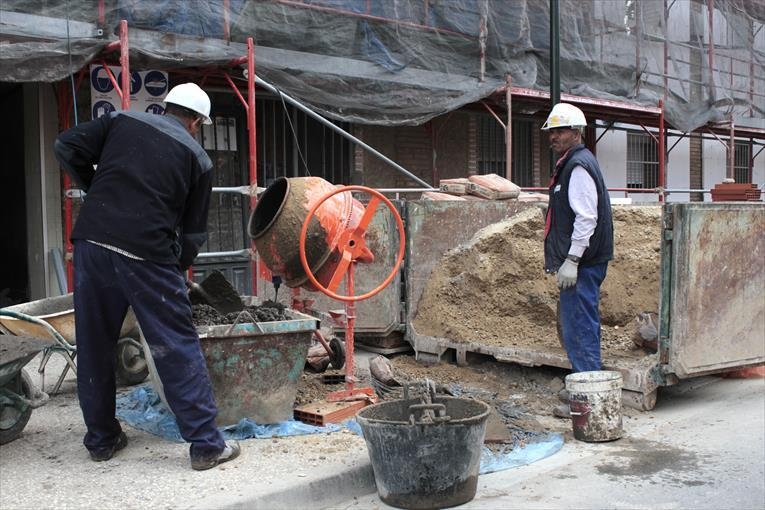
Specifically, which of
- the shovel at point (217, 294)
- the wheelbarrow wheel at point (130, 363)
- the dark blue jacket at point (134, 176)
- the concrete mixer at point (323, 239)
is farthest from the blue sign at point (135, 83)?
the dark blue jacket at point (134, 176)

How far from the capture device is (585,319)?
5.80 meters

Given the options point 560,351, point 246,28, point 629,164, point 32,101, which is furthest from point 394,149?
point 629,164

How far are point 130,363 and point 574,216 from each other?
3502 millimetres

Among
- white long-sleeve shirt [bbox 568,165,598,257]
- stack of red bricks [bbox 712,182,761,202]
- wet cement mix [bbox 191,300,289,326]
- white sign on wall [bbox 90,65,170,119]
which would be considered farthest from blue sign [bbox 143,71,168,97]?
stack of red bricks [bbox 712,182,761,202]

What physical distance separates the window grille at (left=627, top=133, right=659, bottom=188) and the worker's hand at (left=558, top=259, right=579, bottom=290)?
1346 cm

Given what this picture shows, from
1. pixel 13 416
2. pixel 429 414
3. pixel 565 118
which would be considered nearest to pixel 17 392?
pixel 13 416

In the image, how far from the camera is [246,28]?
959 centimetres

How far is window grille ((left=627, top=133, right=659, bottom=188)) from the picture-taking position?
1856 cm

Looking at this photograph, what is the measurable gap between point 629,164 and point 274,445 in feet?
50.4

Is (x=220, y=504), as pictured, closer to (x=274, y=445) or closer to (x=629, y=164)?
(x=274, y=445)

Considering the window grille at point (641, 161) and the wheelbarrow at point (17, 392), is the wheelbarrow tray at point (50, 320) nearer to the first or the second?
the wheelbarrow at point (17, 392)

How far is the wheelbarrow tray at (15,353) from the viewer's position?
4449 millimetres

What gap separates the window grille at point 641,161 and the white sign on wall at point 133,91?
40.1 ft

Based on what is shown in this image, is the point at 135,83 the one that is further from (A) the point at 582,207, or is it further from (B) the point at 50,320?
(A) the point at 582,207
